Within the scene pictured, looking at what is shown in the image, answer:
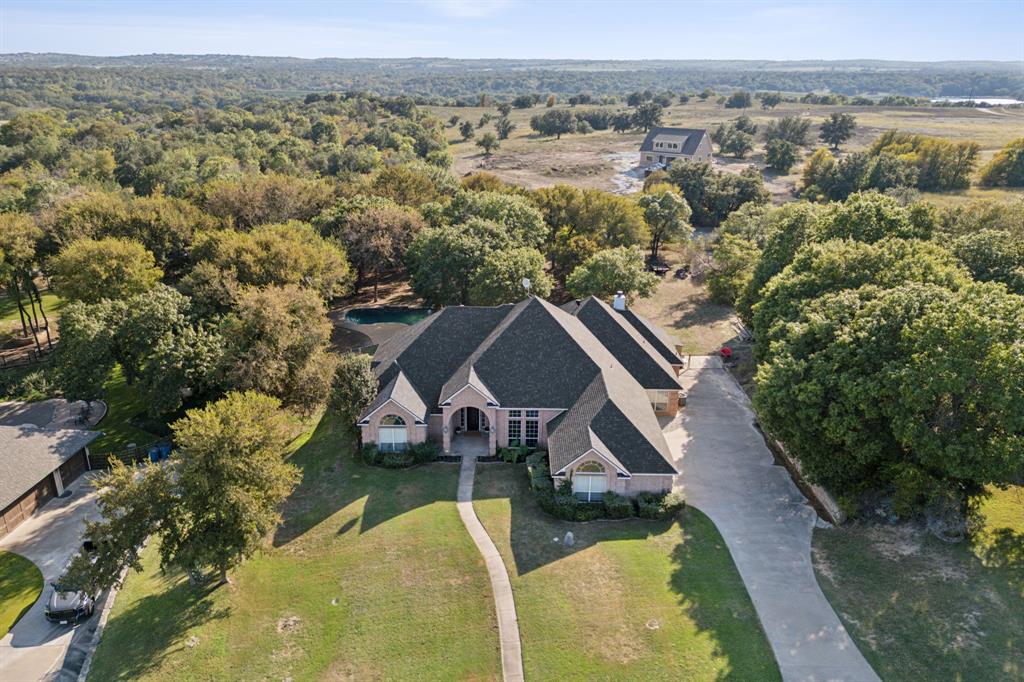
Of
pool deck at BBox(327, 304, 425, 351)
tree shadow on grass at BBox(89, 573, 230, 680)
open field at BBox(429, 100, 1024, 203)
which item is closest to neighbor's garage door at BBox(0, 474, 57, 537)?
tree shadow on grass at BBox(89, 573, 230, 680)

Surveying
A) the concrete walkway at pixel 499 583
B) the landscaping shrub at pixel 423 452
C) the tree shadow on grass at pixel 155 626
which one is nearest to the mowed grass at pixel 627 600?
the concrete walkway at pixel 499 583

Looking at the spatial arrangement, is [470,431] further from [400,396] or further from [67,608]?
→ [67,608]

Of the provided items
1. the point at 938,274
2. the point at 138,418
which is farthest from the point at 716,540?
the point at 138,418

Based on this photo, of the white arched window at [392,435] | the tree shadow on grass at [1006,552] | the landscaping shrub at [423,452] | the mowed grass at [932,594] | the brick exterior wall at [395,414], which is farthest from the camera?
the white arched window at [392,435]

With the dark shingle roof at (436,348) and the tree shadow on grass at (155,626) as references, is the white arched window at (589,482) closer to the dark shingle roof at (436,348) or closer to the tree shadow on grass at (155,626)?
the dark shingle roof at (436,348)

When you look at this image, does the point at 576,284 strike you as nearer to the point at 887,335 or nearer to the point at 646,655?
the point at 887,335
